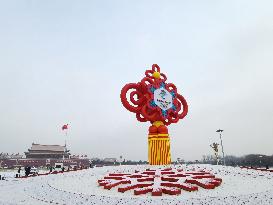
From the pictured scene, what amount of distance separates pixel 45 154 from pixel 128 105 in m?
42.3

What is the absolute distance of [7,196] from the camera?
37.4 feet

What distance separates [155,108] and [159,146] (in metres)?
2.98

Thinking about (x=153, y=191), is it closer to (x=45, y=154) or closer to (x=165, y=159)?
(x=165, y=159)

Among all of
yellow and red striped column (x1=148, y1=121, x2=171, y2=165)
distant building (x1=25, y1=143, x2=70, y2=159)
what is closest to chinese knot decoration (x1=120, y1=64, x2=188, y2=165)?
yellow and red striped column (x1=148, y1=121, x2=171, y2=165)

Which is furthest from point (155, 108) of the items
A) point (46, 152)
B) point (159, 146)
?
point (46, 152)

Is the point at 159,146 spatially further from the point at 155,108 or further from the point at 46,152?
the point at 46,152

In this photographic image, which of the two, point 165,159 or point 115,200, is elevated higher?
point 165,159

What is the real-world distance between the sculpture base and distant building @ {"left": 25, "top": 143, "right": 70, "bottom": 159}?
39544 mm

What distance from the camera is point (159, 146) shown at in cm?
2141

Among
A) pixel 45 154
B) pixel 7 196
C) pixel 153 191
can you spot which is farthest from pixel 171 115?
pixel 45 154

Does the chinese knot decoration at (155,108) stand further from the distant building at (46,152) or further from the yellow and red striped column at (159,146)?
the distant building at (46,152)

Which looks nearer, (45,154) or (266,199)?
(266,199)

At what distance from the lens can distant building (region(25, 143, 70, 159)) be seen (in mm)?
57594

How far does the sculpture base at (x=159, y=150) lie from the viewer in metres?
21.3
